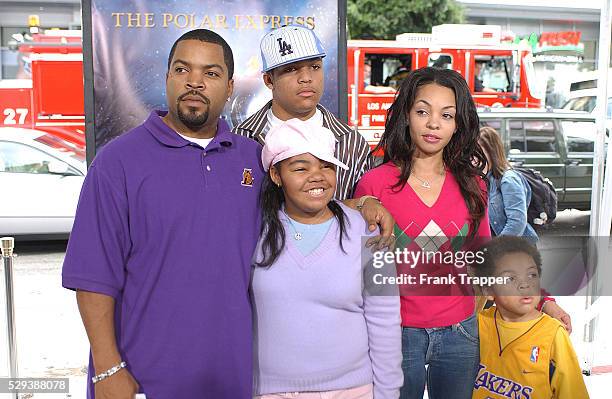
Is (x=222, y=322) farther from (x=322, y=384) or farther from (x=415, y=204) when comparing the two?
(x=415, y=204)

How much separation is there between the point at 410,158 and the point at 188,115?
2.73 ft

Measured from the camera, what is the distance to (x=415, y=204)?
2.45m

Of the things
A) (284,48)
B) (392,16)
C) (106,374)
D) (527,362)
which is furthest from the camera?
(392,16)

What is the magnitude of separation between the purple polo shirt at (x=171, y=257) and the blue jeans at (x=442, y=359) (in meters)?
0.58

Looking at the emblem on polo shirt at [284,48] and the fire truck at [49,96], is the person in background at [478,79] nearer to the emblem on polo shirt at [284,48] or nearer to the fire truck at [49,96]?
the fire truck at [49,96]

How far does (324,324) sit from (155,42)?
2.08 meters

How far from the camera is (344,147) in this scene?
2803 mm

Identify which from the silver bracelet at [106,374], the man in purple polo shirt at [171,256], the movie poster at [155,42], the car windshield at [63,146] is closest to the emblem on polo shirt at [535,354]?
the man in purple polo shirt at [171,256]

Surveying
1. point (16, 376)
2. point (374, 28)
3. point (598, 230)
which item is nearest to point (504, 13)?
point (374, 28)

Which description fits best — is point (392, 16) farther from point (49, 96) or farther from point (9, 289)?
point (9, 289)

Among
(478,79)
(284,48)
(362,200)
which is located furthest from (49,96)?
(362,200)

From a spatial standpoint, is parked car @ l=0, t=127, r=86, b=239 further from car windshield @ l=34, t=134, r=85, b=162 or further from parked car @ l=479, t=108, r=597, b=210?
parked car @ l=479, t=108, r=597, b=210

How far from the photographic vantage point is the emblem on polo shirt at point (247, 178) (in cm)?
225

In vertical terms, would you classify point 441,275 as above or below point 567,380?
above
